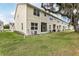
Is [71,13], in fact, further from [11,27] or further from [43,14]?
[11,27]

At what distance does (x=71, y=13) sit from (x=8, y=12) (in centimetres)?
76

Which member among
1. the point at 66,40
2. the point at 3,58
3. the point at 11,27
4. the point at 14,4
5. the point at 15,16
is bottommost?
Answer: the point at 3,58

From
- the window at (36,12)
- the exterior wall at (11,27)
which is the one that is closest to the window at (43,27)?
the window at (36,12)

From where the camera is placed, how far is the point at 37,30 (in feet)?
7.25

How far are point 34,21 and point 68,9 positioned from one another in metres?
0.44

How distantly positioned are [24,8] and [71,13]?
573 mm

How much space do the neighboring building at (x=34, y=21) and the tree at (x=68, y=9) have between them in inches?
3.0

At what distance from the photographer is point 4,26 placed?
2.17 m

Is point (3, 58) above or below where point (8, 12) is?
below

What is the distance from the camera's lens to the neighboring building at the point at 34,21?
2.16 meters

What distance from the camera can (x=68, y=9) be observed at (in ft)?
7.20

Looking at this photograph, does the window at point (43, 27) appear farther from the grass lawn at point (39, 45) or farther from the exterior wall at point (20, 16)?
the exterior wall at point (20, 16)

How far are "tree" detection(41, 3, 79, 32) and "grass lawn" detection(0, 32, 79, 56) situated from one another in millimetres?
146

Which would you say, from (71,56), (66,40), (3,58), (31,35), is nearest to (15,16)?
(31,35)
